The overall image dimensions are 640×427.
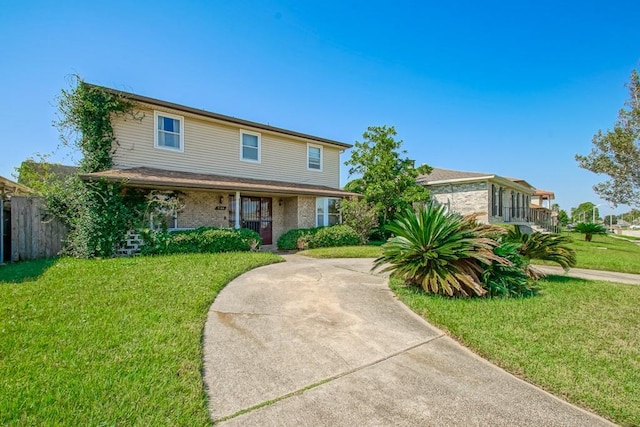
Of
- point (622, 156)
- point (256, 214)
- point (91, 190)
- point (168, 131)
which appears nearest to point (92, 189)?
point (91, 190)

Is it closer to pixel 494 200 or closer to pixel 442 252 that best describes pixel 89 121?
pixel 442 252

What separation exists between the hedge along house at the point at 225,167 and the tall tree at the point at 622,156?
14.5 m

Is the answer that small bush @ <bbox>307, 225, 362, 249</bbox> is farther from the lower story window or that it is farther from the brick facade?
the lower story window

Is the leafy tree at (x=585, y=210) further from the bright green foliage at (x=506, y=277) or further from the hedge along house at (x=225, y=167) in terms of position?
the bright green foliage at (x=506, y=277)

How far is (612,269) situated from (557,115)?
31.5 ft

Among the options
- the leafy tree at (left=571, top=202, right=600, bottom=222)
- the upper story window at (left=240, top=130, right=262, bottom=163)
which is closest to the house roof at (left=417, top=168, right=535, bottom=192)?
the upper story window at (left=240, top=130, right=262, bottom=163)

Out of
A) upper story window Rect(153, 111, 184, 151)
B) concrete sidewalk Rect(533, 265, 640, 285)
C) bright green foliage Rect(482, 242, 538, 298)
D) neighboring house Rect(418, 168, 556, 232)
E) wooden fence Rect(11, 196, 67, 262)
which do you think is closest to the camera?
bright green foliage Rect(482, 242, 538, 298)

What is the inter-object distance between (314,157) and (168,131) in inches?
295

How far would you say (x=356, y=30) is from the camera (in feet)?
35.7

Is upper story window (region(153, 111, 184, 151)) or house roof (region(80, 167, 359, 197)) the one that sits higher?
upper story window (region(153, 111, 184, 151))

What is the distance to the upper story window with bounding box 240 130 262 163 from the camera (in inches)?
536

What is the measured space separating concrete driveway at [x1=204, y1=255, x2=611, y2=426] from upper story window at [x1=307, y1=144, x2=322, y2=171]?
1189 centimetres

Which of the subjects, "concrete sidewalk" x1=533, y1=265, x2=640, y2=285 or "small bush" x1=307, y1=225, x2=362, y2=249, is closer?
"concrete sidewalk" x1=533, y1=265, x2=640, y2=285

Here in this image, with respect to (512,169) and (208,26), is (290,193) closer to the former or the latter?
(208,26)
